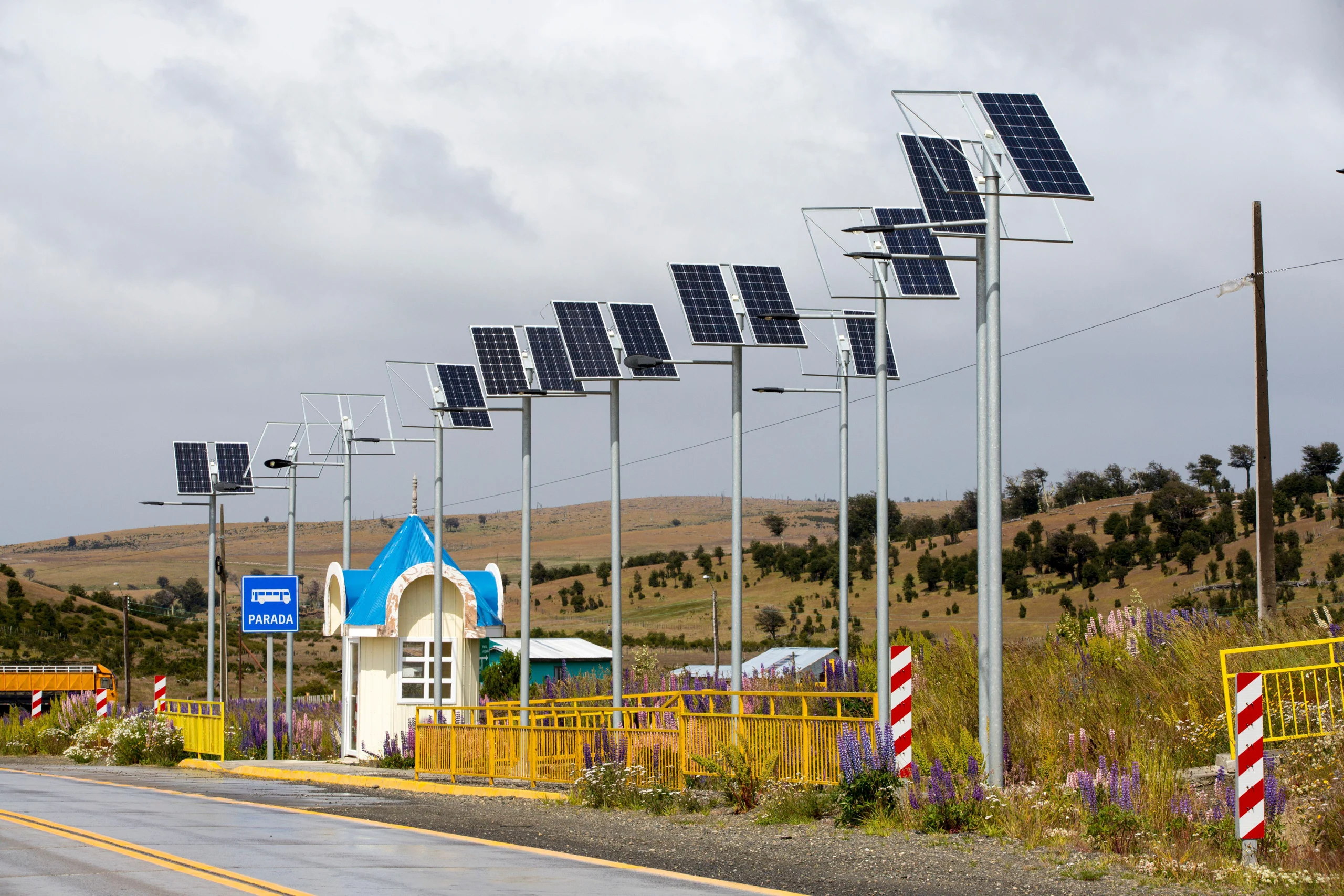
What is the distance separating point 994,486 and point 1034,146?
163 inches

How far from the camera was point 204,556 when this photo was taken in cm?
16375

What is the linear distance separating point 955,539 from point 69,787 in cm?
8807

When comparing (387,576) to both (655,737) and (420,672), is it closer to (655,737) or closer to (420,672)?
(420,672)

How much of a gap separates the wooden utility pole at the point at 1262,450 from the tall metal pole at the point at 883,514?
501 inches

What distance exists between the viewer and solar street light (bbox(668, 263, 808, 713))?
21969mm

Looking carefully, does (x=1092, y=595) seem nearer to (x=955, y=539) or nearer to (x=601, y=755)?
(x=955, y=539)

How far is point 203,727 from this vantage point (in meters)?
32.9

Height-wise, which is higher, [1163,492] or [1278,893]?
[1163,492]

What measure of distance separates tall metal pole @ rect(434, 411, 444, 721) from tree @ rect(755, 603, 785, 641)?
52124 mm

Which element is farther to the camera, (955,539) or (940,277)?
(955,539)

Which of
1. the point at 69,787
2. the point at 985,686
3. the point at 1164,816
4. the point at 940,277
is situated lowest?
the point at 69,787

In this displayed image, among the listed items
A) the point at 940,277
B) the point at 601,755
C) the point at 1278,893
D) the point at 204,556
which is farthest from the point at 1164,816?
the point at 204,556

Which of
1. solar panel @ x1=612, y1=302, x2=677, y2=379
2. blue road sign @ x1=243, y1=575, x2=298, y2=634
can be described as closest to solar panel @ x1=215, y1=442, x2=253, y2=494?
blue road sign @ x1=243, y1=575, x2=298, y2=634

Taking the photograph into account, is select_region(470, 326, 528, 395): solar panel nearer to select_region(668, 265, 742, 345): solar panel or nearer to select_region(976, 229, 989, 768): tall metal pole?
select_region(668, 265, 742, 345): solar panel
